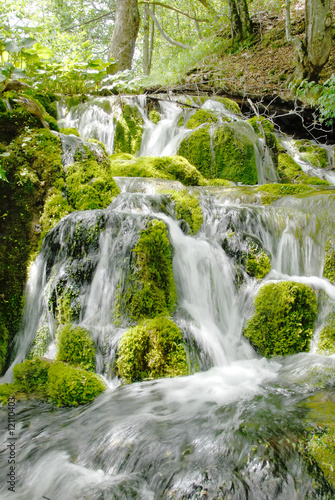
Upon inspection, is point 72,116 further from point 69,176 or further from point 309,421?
point 309,421

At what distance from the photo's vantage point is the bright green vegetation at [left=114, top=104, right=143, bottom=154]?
29.9ft

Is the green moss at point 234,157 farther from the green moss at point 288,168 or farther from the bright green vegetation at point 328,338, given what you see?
the bright green vegetation at point 328,338

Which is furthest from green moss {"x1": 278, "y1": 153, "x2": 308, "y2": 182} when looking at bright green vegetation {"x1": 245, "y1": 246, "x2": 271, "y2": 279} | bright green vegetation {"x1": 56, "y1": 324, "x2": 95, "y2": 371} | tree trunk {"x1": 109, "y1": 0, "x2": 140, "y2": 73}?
bright green vegetation {"x1": 56, "y1": 324, "x2": 95, "y2": 371}

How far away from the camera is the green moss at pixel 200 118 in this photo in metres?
9.26

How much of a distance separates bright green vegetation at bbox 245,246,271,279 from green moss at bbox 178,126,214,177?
4004 mm

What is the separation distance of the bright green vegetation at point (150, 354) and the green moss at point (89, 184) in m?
2.22

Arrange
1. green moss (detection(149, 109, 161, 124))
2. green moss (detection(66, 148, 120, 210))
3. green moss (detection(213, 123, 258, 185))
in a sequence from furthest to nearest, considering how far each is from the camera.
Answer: green moss (detection(149, 109, 161, 124)) < green moss (detection(213, 123, 258, 185)) < green moss (detection(66, 148, 120, 210))

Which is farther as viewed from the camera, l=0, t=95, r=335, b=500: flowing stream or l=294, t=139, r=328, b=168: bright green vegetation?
l=294, t=139, r=328, b=168: bright green vegetation

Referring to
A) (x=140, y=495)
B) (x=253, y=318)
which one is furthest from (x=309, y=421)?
(x=253, y=318)

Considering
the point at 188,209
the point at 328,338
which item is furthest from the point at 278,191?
the point at 328,338

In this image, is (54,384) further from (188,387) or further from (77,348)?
(188,387)

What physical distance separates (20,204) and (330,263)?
4.31m

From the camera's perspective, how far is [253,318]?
4117 millimetres

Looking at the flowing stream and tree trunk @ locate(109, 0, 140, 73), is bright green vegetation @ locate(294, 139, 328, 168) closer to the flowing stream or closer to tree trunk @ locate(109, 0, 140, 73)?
the flowing stream
